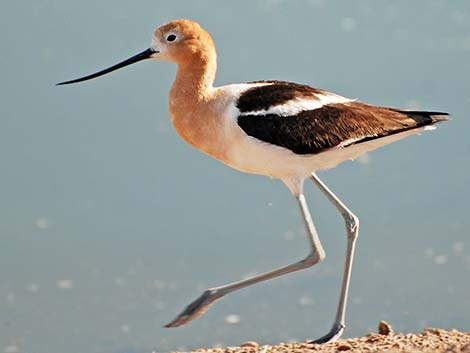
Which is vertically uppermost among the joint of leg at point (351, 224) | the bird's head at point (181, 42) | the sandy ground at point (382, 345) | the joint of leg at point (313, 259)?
the bird's head at point (181, 42)

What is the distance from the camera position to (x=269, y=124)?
809 cm

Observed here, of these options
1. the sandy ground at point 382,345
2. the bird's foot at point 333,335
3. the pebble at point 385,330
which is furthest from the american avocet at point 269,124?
the sandy ground at point 382,345

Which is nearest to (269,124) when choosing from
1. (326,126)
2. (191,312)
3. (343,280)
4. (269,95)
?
(269,95)

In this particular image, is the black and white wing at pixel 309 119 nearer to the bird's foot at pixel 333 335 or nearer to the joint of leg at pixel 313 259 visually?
the joint of leg at pixel 313 259

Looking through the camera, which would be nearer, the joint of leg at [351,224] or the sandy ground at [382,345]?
the sandy ground at [382,345]

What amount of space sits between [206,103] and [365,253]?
3417 millimetres

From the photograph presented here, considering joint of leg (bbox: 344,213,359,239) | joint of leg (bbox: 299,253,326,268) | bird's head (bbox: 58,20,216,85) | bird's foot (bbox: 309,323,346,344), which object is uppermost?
bird's head (bbox: 58,20,216,85)

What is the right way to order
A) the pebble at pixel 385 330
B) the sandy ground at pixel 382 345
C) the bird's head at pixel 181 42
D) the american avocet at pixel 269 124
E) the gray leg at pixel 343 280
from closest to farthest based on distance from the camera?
1. the sandy ground at pixel 382 345
2. the pebble at pixel 385 330
3. the american avocet at pixel 269 124
4. the gray leg at pixel 343 280
5. the bird's head at pixel 181 42

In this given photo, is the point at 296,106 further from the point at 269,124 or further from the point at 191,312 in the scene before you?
the point at 191,312

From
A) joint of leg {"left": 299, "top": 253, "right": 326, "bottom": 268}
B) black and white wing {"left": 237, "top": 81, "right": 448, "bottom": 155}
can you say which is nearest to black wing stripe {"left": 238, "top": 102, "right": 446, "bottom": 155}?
black and white wing {"left": 237, "top": 81, "right": 448, "bottom": 155}

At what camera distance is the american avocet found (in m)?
8.08

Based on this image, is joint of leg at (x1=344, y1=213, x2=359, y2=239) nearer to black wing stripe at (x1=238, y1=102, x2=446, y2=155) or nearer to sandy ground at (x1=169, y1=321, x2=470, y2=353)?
black wing stripe at (x1=238, y1=102, x2=446, y2=155)

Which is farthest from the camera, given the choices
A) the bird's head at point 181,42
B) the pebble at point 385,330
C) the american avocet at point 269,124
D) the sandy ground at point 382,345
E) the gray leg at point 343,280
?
the bird's head at point 181,42

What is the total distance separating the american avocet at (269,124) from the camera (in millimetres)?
8078
